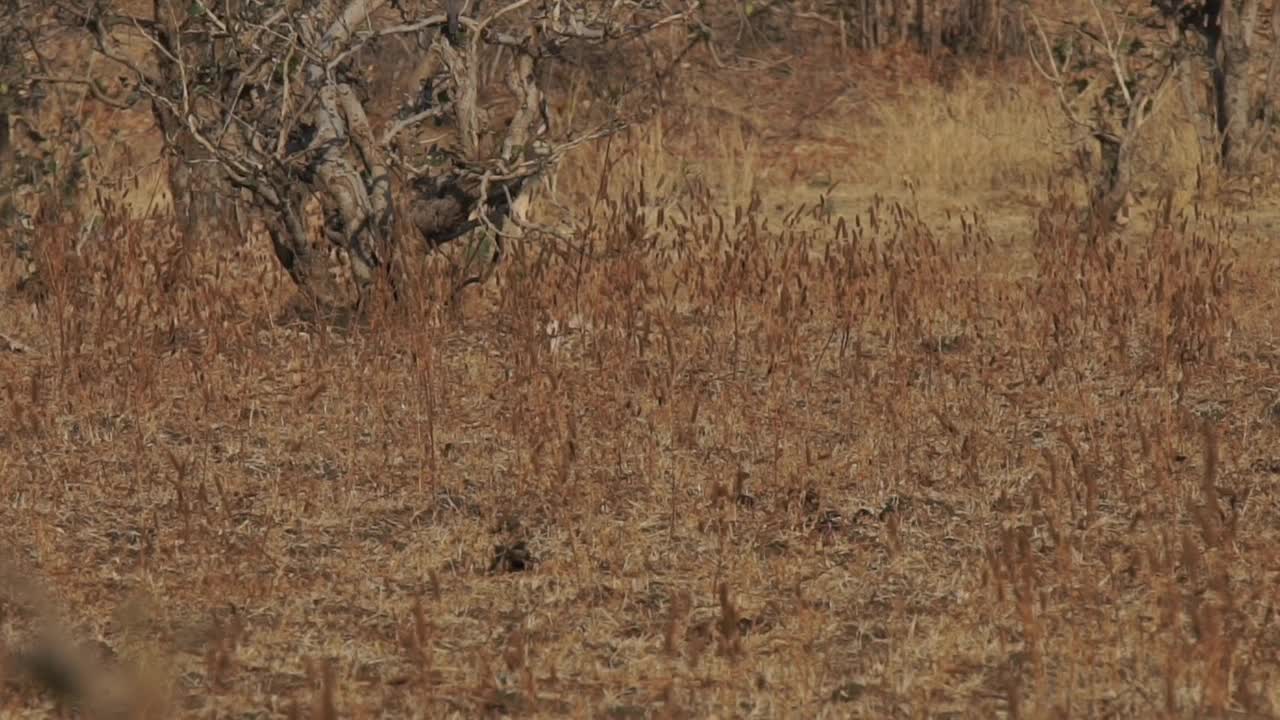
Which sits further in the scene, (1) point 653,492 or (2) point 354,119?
(2) point 354,119

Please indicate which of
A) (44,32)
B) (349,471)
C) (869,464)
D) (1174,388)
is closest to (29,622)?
(349,471)

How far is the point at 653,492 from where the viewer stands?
556 cm

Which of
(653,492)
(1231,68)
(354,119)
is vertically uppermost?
(354,119)

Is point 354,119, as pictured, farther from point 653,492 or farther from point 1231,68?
point 1231,68

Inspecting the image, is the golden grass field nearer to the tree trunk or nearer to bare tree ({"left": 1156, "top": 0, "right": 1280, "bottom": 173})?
the tree trunk

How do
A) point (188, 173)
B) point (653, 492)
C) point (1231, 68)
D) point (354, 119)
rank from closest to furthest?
point (653, 492) < point (354, 119) < point (188, 173) < point (1231, 68)

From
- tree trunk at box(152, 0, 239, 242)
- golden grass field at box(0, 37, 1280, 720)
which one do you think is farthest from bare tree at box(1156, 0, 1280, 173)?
tree trunk at box(152, 0, 239, 242)

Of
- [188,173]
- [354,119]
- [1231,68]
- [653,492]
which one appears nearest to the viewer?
[653,492]

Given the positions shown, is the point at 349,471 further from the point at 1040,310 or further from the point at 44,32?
the point at 44,32

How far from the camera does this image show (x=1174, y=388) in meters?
6.90

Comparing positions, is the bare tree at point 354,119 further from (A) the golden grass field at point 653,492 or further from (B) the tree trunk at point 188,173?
(B) the tree trunk at point 188,173

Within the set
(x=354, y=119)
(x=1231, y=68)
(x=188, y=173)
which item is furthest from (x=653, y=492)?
(x=1231, y=68)

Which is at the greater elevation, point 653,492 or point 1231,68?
point 653,492

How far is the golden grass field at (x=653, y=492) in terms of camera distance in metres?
4.01
